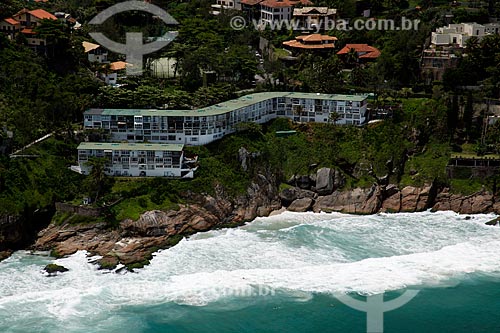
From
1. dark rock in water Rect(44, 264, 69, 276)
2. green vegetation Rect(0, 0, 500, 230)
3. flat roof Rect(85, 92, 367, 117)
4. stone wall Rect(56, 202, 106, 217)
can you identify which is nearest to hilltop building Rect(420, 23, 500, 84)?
green vegetation Rect(0, 0, 500, 230)

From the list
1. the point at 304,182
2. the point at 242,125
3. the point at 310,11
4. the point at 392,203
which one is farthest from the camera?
the point at 310,11

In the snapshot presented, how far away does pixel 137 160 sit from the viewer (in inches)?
2301

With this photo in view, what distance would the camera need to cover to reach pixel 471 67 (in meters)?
73.5

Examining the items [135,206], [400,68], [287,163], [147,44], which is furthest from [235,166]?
[147,44]

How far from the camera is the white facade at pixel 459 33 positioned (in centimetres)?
8031

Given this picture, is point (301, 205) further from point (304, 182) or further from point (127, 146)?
point (127, 146)

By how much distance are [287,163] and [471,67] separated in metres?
23.0

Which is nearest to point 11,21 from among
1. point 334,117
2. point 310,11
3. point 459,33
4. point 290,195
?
point 334,117

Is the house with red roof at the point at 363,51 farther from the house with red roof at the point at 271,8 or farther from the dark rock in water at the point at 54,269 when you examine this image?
the dark rock in water at the point at 54,269

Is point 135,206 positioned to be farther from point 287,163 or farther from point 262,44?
point 262,44

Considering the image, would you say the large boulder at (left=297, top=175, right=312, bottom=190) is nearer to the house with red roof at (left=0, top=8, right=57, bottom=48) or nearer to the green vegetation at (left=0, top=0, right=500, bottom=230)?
the green vegetation at (left=0, top=0, right=500, bottom=230)

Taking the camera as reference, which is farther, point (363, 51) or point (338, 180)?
point (363, 51)
